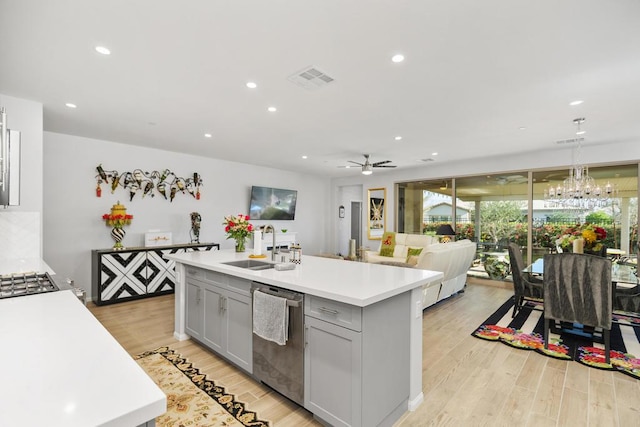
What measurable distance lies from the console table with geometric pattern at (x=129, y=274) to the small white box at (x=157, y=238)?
0.18 m

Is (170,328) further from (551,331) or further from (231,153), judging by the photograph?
(551,331)

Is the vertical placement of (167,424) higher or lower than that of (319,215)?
lower

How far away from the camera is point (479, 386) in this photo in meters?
2.51

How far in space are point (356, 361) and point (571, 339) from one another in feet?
10.4

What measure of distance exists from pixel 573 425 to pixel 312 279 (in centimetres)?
199

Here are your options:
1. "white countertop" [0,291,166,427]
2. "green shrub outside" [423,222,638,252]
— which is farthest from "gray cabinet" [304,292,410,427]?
"green shrub outside" [423,222,638,252]

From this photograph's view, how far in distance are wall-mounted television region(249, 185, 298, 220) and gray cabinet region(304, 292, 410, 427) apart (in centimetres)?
545

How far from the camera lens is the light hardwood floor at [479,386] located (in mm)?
2117

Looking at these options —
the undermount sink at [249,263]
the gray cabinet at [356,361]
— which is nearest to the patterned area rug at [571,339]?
the gray cabinet at [356,361]

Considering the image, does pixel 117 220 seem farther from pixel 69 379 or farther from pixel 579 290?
pixel 579 290

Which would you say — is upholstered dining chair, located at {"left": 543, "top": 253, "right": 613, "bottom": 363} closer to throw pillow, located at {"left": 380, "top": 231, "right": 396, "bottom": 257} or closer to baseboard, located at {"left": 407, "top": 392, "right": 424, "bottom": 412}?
baseboard, located at {"left": 407, "top": 392, "right": 424, "bottom": 412}

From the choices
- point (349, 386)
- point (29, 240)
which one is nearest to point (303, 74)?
point (349, 386)

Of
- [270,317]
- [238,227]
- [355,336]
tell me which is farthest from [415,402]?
[238,227]

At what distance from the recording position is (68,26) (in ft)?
6.70
